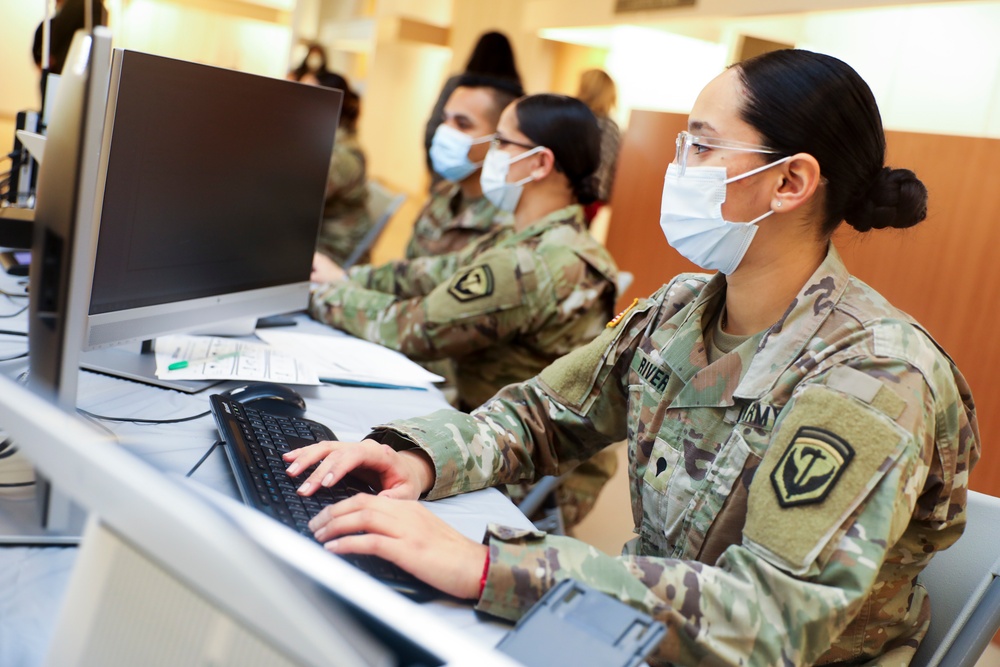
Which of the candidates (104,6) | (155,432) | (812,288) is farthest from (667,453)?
(104,6)

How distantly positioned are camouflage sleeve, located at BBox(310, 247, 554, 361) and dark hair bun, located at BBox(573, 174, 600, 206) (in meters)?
0.32

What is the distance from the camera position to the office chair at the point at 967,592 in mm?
940

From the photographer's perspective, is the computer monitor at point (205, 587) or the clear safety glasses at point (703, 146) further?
the clear safety glasses at point (703, 146)

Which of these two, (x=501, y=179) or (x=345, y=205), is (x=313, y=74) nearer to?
(x=345, y=205)

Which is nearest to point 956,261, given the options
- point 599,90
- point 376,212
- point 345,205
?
point 599,90

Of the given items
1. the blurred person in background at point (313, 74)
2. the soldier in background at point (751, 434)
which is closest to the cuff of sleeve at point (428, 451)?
the soldier in background at point (751, 434)

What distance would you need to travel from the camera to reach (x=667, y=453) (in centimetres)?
107

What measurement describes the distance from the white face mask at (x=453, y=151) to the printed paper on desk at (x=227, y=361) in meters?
1.04

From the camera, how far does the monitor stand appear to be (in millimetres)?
1246

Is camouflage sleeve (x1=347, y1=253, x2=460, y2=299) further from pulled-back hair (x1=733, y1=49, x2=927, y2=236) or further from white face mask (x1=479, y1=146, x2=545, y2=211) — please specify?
pulled-back hair (x1=733, y1=49, x2=927, y2=236)

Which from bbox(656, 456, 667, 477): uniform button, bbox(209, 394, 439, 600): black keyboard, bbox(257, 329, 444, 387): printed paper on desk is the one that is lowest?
bbox(257, 329, 444, 387): printed paper on desk

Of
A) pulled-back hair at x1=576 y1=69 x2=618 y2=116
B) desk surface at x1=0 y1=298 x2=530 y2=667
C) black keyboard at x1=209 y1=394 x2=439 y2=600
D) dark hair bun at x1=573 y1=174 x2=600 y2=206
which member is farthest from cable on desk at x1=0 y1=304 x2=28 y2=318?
pulled-back hair at x1=576 y1=69 x2=618 y2=116

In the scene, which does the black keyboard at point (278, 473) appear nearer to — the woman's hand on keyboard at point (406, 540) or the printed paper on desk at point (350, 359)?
the woman's hand on keyboard at point (406, 540)

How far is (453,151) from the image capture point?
2391mm
